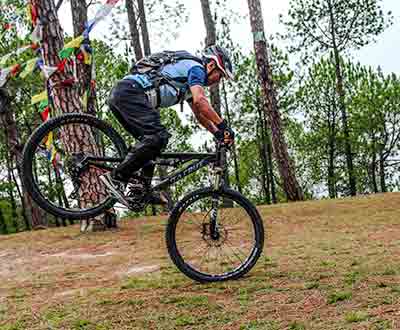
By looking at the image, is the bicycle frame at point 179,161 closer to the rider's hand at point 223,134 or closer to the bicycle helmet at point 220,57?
the rider's hand at point 223,134

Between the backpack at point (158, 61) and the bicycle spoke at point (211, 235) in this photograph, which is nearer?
the backpack at point (158, 61)

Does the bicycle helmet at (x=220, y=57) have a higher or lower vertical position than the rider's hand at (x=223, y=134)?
higher

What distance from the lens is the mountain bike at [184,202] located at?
5867 millimetres

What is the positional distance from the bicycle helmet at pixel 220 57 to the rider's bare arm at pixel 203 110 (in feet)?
1.25

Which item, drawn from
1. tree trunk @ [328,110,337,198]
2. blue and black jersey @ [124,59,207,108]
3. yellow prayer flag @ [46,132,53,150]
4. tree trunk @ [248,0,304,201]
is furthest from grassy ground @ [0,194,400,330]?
tree trunk @ [328,110,337,198]

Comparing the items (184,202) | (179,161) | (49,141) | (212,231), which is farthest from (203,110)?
(49,141)

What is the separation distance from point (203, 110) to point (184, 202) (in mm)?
1051

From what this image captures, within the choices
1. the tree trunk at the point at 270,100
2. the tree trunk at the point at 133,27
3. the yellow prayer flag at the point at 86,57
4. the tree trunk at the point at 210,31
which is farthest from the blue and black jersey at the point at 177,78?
the tree trunk at the point at 133,27

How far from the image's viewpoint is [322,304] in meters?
5.02

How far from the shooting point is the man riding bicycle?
18.2 feet

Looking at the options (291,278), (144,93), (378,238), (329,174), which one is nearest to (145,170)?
(144,93)

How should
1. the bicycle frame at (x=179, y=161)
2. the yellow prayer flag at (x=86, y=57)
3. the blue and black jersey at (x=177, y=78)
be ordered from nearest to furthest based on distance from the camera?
1. the blue and black jersey at (x=177, y=78)
2. the bicycle frame at (x=179, y=161)
3. the yellow prayer flag at (x=86, y=57)

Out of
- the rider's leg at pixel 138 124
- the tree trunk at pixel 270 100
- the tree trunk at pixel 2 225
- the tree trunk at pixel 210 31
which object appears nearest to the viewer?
the rider's leg at pixel 138 124

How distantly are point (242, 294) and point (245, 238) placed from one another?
2.85 ft
